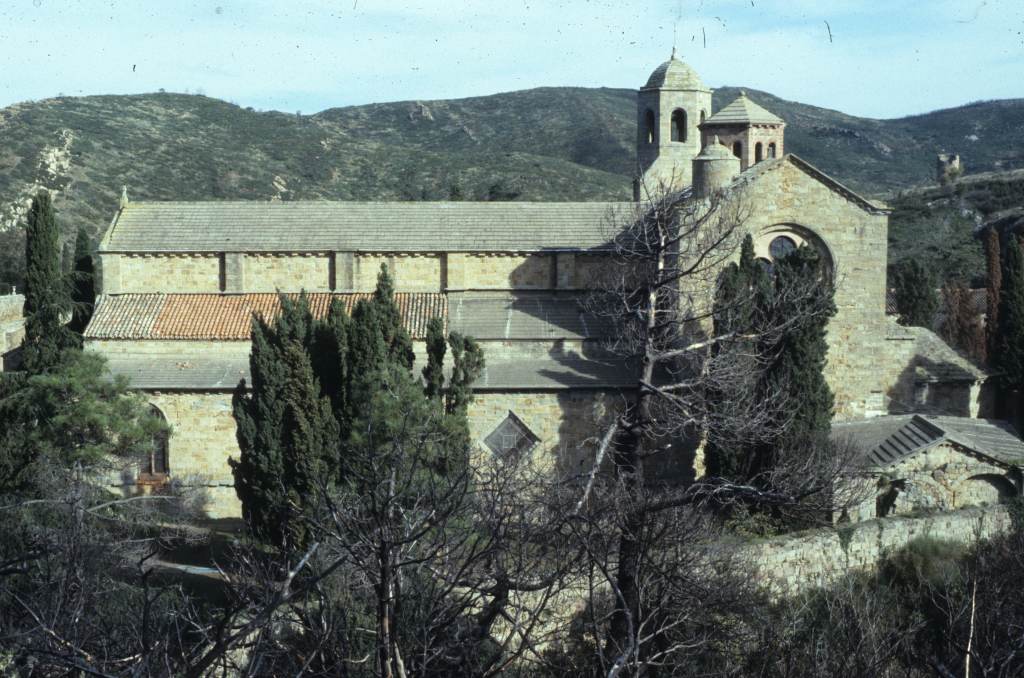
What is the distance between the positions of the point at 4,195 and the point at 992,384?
4476cm

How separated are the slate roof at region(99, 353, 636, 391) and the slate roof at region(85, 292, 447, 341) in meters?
0.56

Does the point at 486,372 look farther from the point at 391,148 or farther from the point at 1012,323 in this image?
the point at 391,148

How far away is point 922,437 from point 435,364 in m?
8.90

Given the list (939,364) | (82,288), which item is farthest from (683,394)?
(82,288)

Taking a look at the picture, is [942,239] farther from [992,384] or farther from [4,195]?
[4,195]

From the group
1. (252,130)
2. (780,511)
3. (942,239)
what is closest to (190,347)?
(780,511)

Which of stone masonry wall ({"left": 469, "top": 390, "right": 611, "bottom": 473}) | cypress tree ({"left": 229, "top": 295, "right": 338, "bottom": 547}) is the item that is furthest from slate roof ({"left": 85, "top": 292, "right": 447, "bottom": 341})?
cypress tree ({"left": 229, "top": 295, "right": 338, "bottom": 547})

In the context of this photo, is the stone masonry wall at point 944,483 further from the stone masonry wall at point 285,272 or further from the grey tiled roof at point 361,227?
the stone masonry wall at point 285,272

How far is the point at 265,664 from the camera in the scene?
13.6 metres

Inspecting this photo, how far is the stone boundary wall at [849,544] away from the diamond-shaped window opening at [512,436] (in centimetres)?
721

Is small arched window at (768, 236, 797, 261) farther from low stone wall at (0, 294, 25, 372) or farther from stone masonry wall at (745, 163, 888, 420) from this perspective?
low stone wall at (0, 294, 25, 372)

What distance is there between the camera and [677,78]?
3509 centimetres

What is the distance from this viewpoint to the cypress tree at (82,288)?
30.4 meters

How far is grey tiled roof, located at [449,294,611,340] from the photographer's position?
88.6 feet
